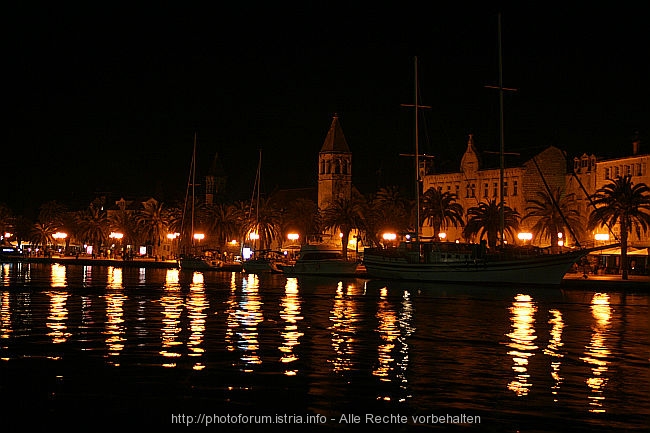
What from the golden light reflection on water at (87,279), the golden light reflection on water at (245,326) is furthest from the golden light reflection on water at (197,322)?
the golden light reflection on water at (87,279)

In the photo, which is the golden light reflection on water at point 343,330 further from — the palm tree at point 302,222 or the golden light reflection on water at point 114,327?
the palm tree at point 302,222

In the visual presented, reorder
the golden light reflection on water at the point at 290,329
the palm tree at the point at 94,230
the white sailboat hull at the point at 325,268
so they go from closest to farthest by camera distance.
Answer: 1. the golden light reflection on water at the point at 290,329
2. the white sailboat hull at the point at 325,268
3. the palm tree at the point at 94,230

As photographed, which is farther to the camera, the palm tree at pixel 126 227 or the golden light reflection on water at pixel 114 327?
the palm tree at pixel 126 227

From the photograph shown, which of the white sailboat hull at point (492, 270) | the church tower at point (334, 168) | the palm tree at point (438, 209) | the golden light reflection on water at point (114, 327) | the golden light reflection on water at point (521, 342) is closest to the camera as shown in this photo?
the golden light reflection on water at point (521, 342)

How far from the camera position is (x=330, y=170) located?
5910 inches

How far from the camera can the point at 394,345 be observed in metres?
29.1

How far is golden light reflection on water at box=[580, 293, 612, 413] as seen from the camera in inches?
781

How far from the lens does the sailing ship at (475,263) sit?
224ft

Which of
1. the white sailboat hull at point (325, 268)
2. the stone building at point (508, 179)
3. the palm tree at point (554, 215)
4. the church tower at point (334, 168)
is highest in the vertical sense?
the church tower at point (334, 168)

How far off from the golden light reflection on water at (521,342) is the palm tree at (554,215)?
4248 cm

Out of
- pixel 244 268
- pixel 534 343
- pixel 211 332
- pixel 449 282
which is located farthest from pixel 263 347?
pixel 244 268

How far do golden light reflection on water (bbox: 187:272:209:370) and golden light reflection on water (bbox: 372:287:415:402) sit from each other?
4638mm

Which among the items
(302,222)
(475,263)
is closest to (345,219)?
(302,222)

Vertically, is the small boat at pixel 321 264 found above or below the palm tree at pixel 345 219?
below
